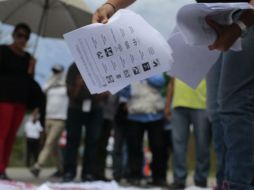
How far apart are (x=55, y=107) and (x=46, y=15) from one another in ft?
4.56

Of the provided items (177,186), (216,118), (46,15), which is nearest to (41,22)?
(46,15)

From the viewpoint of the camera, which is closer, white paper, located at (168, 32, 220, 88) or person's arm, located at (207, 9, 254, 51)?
person's arm, located at (207, 9, 254, 51)

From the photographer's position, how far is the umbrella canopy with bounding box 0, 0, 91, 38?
4703 millimetres

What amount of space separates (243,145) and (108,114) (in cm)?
338

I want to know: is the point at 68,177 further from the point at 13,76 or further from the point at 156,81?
the point at 156,81

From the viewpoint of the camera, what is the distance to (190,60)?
2139 mm

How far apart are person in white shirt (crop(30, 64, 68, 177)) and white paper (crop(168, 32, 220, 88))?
3967 mm

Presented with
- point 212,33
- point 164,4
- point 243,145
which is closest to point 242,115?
point 243,145

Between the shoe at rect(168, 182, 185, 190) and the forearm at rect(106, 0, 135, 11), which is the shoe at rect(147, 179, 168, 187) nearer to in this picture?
the shoe at rect(168, 182, 185, 190)

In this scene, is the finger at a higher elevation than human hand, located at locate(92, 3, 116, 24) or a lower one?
lower

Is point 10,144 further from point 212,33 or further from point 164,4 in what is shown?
point 212,33

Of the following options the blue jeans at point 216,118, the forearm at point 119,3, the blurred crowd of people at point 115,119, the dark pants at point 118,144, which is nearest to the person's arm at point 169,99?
the blurred crowd of people at point 115,119

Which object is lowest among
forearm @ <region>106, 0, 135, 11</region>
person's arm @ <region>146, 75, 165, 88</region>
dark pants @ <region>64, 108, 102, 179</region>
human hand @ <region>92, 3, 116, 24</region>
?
dark pants @ <region>64, 108, 102, 179</region>

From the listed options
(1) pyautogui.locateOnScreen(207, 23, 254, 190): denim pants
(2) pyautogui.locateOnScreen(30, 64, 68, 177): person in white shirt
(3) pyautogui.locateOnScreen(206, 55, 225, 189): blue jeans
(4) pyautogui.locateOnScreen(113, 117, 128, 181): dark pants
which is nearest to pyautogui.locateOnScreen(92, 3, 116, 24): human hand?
(1) pyautogui.locateOnScreen(207, 23, 254, 190): denim pants
